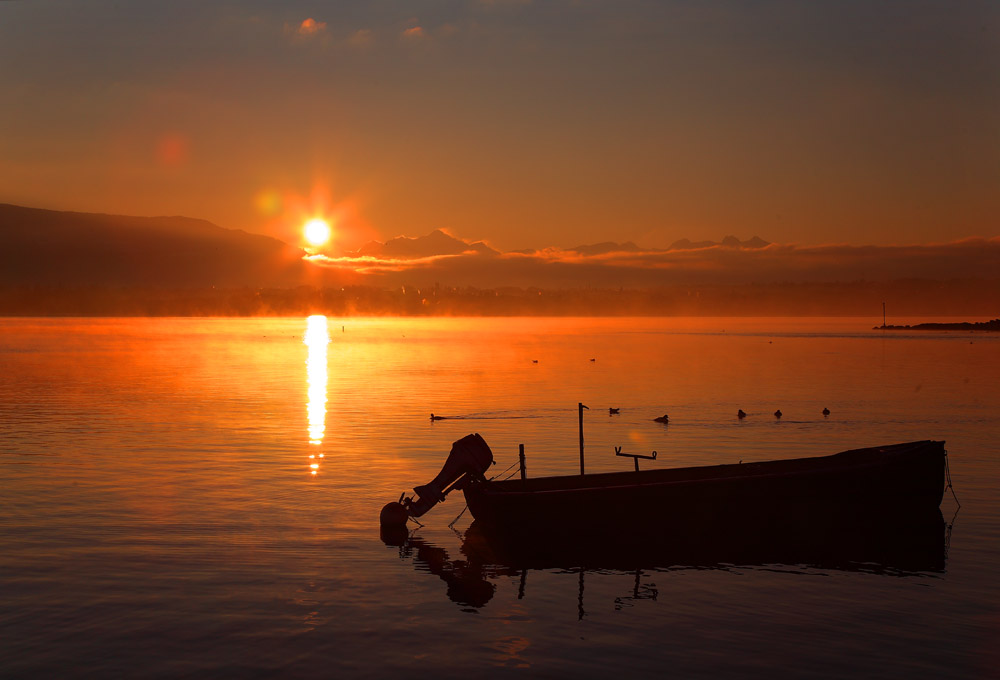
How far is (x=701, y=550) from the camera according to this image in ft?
84.2

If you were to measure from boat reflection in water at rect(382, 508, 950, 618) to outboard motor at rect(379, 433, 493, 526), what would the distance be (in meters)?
0.50

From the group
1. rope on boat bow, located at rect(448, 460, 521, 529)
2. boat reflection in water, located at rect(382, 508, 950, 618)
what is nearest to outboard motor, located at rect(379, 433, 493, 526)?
boat reflection in water, located at rect(382, 508, 950, 618)

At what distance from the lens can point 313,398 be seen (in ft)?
244

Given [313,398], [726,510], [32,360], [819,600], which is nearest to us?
[819,600]

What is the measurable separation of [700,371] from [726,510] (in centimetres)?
8805

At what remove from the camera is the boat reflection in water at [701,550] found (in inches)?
949

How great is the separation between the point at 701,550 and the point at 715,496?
5.29ft

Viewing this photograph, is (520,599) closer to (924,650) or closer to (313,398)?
(924,650)

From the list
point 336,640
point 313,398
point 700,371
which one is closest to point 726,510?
point 336,640

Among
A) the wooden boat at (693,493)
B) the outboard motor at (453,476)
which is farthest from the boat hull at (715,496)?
the outboard motor at (453,476)

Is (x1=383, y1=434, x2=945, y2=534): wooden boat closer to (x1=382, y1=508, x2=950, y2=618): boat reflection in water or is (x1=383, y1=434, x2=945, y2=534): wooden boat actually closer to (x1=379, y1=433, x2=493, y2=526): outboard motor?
(x1=379, y1=433, x2=493, y2=526): outboard motor

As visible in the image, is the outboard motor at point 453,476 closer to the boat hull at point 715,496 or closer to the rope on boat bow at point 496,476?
the boat hull at point 715,496

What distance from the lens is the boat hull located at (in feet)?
83.7

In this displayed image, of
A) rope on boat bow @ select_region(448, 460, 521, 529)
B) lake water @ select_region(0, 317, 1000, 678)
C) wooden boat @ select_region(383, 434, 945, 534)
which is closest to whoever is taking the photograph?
lake water @ select_region(0, 317, 1000, 678)
